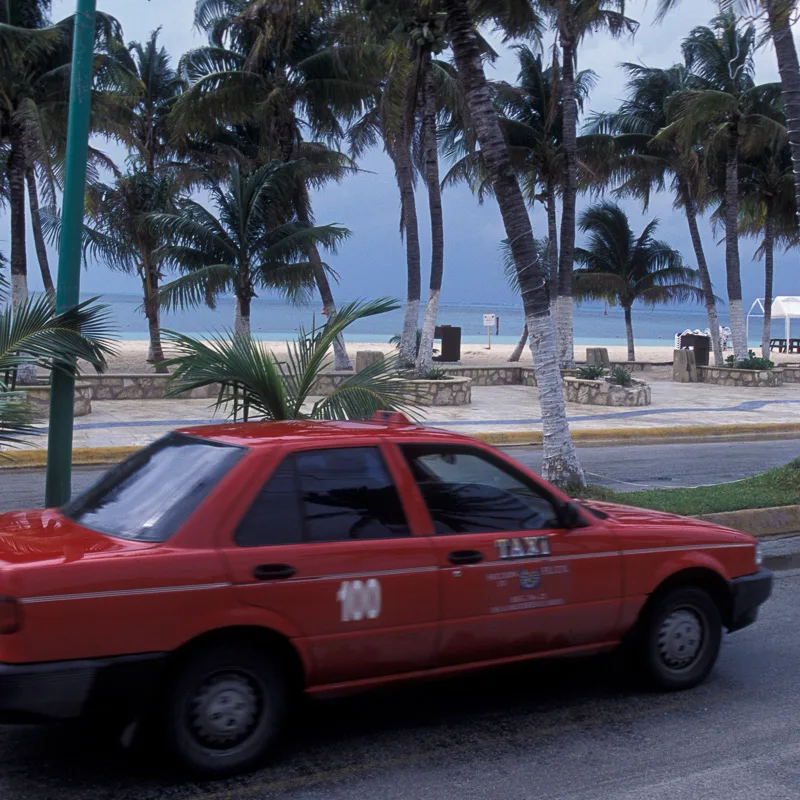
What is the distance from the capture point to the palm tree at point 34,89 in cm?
1895

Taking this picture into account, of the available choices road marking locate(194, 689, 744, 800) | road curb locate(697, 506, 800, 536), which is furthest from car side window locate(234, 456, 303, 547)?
road curb locate(697, 506, 800, 536)

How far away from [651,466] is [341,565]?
11.6 metres

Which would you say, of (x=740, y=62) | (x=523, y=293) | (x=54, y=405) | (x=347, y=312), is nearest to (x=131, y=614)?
(x=54, y=405)

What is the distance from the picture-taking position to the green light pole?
763cm

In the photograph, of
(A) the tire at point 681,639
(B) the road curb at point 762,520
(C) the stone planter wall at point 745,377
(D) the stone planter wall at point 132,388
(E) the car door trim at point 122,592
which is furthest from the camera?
(C) the stone planter wall at point 745,377

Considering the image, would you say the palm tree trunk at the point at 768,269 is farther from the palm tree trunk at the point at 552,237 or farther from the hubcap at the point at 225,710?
the hubcap at the point at 225,710

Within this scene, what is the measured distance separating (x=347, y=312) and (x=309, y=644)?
445 centimetres

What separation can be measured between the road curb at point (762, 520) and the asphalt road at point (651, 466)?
2.93 m

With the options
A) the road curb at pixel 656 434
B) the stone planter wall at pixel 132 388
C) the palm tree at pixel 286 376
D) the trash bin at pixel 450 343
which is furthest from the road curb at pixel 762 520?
the trash bin at pixel 450 343

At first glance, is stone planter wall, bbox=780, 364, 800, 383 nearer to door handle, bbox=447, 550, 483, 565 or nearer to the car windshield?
door handle, bbox=447, 550, 483, 565

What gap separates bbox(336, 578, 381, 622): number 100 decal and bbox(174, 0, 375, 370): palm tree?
19.4m

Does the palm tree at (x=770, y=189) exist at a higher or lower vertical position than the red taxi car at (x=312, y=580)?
higher

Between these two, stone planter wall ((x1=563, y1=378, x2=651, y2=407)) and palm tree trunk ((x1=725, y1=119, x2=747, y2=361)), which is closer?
stone planter wall ((x1=563, y1=378, x2=651, y2=407))

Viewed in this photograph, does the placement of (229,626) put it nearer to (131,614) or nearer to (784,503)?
(131,614)
